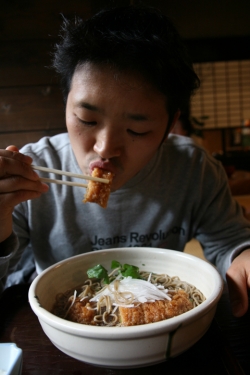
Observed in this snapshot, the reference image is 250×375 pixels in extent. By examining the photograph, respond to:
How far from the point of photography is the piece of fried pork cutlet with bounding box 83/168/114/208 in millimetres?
1317

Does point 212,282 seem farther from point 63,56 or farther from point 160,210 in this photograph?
point 63,56

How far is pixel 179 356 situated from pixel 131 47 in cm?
112

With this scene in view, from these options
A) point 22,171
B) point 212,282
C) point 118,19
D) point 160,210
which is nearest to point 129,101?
point 118,19

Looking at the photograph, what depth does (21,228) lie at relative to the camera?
1770 millimetres

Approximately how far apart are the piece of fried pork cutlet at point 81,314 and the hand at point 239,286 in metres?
0.49

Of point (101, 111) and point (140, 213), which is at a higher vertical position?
point (101, 111)

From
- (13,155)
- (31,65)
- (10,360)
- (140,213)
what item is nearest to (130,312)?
(10,360)

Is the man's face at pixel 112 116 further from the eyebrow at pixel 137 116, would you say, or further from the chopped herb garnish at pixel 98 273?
the chopped herb garnish at pixel 98 273

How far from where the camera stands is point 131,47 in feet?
4.05

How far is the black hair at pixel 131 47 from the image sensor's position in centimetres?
124

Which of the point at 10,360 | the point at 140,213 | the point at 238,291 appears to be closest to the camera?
the point at 10,360

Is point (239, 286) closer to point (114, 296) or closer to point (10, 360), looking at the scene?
point (114, 296)

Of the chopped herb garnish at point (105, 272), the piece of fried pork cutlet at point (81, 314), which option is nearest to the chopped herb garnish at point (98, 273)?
the chopped herb garnish at point (105, 272)

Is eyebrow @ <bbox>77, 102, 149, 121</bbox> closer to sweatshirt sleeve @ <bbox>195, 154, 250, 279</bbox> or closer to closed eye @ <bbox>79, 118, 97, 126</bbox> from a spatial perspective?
closed eye @ <bbox>79, 118, 97, 126</bbox>
